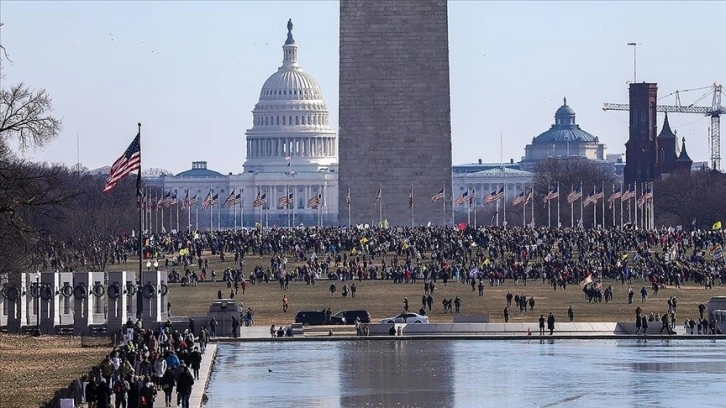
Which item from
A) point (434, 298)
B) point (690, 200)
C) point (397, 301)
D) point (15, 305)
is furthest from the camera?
point (690, 200)

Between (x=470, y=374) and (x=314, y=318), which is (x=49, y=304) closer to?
(x=314, y=318)

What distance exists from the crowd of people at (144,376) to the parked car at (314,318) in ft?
67.5

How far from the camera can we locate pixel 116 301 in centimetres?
7369

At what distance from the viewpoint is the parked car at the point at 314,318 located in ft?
265

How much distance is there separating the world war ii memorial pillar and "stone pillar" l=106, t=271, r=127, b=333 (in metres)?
50.0

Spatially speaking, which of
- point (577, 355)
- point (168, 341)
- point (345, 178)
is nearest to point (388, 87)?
point (345, 178)

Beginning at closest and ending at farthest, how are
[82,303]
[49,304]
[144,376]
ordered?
1. [144,376]
2. [82,303]
3. [49,304]

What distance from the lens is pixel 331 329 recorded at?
7850 cm

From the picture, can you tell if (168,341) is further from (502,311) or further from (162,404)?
(502,311)

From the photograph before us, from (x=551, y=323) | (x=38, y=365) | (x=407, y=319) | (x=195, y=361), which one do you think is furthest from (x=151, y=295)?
(x=195, y=361)

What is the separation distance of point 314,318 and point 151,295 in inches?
344

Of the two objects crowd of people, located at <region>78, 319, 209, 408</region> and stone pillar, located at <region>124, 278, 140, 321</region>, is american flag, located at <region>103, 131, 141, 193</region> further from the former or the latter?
crowd of people, located at <region>78, 319, 209, 408</region>

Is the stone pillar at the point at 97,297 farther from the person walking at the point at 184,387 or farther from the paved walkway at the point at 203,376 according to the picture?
the person walking at the point at 184,387

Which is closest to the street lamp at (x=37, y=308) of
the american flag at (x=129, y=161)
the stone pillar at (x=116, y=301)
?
the stone pillar at (x=116, y=301)
